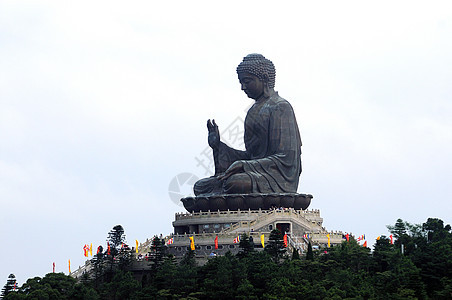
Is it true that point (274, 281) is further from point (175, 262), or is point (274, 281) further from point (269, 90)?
point (269, 90)

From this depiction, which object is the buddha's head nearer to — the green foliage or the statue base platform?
the statue base platform

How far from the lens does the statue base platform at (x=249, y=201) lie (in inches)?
1705

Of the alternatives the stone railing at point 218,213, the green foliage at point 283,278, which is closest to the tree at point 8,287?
the green foliage at point 283,278

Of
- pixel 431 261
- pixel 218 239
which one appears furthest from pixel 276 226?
pixel 431 261

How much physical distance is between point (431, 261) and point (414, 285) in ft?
6.08

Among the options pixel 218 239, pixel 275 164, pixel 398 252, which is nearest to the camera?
pixel 398 252

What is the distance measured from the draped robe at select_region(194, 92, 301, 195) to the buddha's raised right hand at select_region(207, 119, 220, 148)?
307mm

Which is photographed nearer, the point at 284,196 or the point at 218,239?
the point at 218,239

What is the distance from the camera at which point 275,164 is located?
45.6m

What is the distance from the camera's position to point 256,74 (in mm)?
47500

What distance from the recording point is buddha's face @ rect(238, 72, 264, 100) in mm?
47656

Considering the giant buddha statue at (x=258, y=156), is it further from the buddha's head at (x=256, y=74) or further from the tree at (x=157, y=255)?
the tree at (x=157, y=255)

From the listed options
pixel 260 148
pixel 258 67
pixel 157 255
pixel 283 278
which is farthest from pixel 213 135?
pixel 283 278

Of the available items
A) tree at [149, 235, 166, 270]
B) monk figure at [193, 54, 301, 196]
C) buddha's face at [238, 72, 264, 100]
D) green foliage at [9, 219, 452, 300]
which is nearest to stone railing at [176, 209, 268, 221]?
monk figure at [193, 54, 301, 196]
